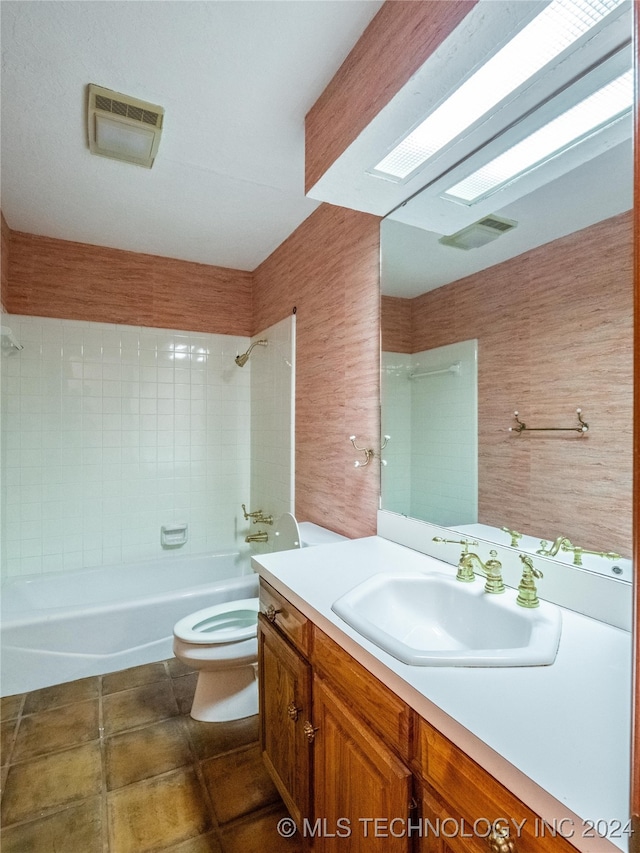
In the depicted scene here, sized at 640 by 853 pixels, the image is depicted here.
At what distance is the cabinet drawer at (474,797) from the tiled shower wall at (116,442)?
2.70 meters

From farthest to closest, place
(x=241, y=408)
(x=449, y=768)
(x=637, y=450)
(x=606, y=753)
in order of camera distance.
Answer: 1. (x=241, y=408)
2. (x=449, y=768)
3. (x=606, y=753)
4. (x=637, y=450)

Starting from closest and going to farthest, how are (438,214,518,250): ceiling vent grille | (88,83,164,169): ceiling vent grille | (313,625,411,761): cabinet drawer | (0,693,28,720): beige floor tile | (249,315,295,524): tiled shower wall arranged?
(313,625,411,761): cabinet drawer → (438,214,518,250): ceiling vent grille → (88,83,164,169): ceiling vent grille → (0,693,28,720): beige floor tile → (249,315,295,524): tiled shower wall

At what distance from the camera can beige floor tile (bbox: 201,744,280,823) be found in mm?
1432

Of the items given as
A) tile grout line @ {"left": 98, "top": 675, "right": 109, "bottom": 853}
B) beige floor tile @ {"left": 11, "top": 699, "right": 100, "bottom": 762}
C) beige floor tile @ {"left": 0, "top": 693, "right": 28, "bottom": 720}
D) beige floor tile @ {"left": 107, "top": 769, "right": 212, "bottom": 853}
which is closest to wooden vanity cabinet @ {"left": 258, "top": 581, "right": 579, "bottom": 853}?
beige floor tile @ {"left": 107, "top": 769, "right": 212, "bottom": 853}

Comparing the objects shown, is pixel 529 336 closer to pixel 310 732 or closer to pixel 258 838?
pixel 310 732

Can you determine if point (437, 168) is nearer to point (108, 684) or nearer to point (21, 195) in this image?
point (21, 195)

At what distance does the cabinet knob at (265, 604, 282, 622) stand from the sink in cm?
35

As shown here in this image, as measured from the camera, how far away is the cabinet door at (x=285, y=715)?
115 centimetres

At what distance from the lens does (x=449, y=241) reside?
4.90 ft

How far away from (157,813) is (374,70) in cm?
248

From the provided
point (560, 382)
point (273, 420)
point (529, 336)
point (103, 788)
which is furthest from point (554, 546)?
point (273, 420)

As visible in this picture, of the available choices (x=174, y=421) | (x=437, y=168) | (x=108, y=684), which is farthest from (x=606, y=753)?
(x=174, y=421)

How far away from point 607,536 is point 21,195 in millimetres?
3015

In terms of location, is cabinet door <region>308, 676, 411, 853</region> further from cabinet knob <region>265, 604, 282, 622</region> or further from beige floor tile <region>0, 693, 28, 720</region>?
beige floor tile <region>0, 693, 28, 720</region>
